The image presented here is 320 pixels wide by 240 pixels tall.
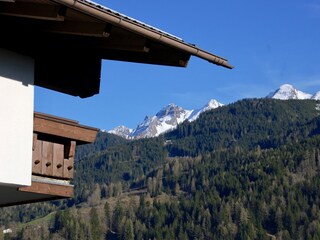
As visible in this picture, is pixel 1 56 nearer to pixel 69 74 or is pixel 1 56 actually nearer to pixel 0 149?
pixel 0 149

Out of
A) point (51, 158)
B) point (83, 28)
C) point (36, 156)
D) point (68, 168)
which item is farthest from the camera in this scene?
point (68, 168)

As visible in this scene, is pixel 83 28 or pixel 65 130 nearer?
pixel 83 28

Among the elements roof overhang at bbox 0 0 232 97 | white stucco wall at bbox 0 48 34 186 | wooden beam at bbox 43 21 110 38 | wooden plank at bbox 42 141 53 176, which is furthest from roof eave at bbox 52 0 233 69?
wooden plank at bbox 42 141 53 176

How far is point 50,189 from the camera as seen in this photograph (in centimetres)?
1012

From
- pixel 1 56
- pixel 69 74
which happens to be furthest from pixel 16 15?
pixel 69 74

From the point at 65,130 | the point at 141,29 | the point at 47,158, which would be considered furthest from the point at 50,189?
the point at 141,29

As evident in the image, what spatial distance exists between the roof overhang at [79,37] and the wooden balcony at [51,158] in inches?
39.4

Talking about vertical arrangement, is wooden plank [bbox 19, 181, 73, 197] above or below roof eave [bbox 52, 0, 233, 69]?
below

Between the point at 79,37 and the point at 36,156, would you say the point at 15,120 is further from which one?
the point at 79,37

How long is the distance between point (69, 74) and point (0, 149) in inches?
153

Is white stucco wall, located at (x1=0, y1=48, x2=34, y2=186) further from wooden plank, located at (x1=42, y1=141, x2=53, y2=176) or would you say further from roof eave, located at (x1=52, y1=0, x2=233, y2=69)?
roof eave, located at (x1=52, y1=0, x2=233, y2=69)

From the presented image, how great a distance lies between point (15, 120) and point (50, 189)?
1367mm

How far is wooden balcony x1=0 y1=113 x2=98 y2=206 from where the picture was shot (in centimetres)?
990

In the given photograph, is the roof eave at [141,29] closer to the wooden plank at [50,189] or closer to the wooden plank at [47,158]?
the wooden plank at [47,158]
